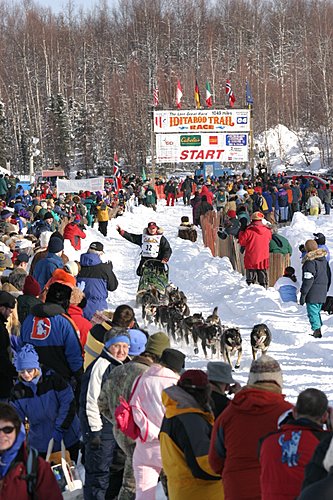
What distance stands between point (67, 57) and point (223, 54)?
482 inches

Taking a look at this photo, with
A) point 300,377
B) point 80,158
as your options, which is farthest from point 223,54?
point 300,377

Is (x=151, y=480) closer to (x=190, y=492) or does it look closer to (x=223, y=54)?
(x=190, y=492)

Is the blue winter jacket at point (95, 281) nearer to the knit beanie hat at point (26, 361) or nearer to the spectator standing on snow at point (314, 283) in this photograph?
the spectator standing on snow at point (314, 283)

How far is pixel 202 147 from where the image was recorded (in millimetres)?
A: 31812

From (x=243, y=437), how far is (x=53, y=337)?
2395mm

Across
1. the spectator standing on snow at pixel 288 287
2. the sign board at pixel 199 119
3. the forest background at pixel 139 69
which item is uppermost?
the forest background at pixel 139 69

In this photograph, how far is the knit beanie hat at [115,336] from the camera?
4.73m

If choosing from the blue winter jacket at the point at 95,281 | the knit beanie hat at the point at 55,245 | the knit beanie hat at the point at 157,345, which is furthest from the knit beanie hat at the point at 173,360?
the knit beanie hat at the point at 55,245

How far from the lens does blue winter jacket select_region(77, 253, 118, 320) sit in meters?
8.04

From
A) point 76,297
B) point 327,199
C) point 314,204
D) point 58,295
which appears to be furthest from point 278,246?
point 327,199

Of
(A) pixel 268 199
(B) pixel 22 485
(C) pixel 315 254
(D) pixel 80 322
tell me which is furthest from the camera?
(A) pixel 268 199

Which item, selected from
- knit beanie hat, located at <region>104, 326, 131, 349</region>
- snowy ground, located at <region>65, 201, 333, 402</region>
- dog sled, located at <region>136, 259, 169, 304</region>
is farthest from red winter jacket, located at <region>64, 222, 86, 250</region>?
knit beanie hat, located at <region>104, 326, 131, 349</region>

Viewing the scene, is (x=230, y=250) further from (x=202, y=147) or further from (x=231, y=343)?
(x=202, y=147)

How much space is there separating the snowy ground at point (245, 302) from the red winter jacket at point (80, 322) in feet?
6.56
